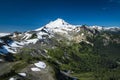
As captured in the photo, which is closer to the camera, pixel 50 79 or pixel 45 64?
pixel 50 79

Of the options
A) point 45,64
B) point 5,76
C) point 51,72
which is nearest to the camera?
point 5,76

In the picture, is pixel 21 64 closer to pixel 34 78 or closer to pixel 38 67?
pixel 38 67

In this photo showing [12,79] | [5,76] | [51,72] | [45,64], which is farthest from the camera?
[45,64]

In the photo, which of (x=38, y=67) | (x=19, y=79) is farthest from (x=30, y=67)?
(x=19, y=79)

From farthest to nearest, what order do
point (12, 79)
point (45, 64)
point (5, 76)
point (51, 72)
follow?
point (45, 64)
point (51, 72)
point (5, 76)
point (12, 79)

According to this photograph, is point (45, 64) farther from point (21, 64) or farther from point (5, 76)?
point (5, 76)

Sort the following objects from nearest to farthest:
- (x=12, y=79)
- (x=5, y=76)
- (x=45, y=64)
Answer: (x=12, y=79)
(x=5, y=76)
(x=45, y=64)

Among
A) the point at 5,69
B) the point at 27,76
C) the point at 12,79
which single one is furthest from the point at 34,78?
the point at 5,69

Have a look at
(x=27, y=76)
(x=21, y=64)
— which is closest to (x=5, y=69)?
(x=21, y=64)

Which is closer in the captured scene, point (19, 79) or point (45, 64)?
point (19, 79)
